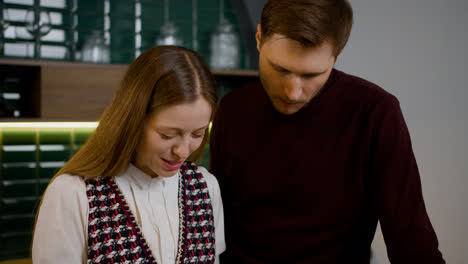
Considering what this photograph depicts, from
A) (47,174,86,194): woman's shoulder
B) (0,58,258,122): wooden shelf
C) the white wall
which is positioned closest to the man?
(47,174,86,194): woman's shoulder

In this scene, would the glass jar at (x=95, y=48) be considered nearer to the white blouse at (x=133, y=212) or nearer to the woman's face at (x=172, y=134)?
the white blouse at (x=133, y=212)

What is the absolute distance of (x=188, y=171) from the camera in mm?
1246

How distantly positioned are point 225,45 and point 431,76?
1.11 metres

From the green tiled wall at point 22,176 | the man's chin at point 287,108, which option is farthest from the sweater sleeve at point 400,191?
the green tiled wall at point 22,176

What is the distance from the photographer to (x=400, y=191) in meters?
1.20

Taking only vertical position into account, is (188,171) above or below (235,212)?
above

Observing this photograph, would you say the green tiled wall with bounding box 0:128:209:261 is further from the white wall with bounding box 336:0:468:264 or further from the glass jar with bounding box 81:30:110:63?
the white wall with bounding box 336:0:468:264

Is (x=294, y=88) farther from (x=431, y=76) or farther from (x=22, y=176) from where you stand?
(x=22, y=176)

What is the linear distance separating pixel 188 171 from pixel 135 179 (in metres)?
0.17

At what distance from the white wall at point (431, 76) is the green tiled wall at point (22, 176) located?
1.62m

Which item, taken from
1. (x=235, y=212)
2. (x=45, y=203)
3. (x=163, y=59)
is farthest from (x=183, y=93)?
(x=235, y=212)

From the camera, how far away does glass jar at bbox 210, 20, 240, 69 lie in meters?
2.53

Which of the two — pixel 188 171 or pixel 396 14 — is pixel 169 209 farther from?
pixel 396 14

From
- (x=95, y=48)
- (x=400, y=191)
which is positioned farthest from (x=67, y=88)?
(x=400, y=191)
